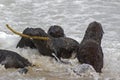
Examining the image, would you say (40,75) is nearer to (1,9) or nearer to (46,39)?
(46,39)

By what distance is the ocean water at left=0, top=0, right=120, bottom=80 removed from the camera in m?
4.81

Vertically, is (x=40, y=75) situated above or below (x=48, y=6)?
above

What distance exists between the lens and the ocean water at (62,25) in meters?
4.81

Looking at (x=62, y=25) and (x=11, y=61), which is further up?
(x=11, y=61)

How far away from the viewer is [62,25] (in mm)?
7586

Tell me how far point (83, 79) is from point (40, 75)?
513mm

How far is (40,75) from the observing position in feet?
15.7

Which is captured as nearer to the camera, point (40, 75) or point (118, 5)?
point (40, 75)

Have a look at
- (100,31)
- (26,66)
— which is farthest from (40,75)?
(100,31)

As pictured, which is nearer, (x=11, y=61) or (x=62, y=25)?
(x=11, y=61)

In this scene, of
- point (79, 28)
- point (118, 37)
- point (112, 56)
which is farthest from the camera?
point (79, 28)

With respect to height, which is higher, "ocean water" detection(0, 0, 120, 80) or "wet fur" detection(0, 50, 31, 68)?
"wet fur" detection(0, 50, 31, 68)

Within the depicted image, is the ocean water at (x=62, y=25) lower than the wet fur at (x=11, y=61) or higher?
lower

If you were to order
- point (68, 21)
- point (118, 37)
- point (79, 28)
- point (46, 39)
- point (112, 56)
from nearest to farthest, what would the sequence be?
point (46, 39), point (112, 56), point (118, 37), point (79, 28), point (68, 21)
